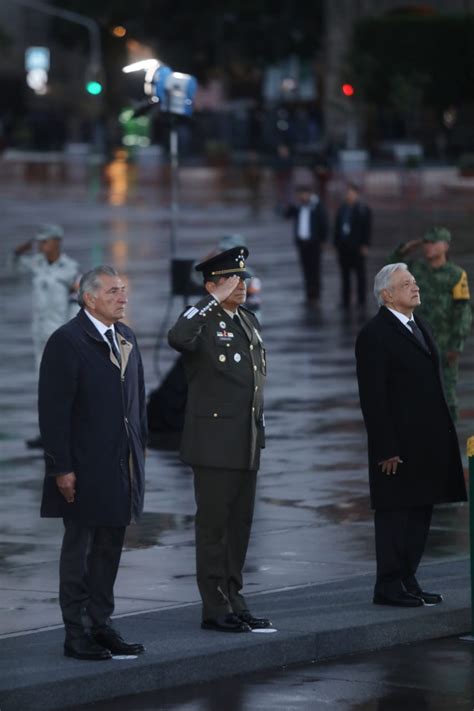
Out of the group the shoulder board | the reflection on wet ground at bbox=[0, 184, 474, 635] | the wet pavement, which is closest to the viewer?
the wet pavement

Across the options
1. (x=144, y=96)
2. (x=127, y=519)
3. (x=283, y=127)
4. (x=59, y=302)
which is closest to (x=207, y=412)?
(x=127, y=519)

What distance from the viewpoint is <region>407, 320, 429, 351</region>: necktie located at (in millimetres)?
11062

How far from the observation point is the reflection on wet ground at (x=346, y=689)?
909 centimetres

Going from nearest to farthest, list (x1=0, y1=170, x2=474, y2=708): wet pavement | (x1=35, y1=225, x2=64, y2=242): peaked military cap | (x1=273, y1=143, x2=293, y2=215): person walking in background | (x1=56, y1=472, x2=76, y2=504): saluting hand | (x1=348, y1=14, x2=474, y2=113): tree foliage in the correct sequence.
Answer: (x1=56, y1=472, x2=76, y2=504): saluting hand → (x1=0, y1=170, x2=474, y2=708): wet pavement → (x1=35, y1=225, x2=64, y2=242): peaked military cap → (x1=273, y1=143, x2=293, y2=215): person walking in background → (x1=348, y1=14, x2=474, y2=113): tree foliage

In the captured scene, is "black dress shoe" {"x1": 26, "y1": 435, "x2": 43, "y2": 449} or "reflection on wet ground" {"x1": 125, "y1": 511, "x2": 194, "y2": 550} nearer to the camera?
"reflection on wet ground" {"x1": 125, "y1": 511, "x2": 194, "y2": 550}

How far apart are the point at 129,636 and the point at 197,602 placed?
1181 millimetres

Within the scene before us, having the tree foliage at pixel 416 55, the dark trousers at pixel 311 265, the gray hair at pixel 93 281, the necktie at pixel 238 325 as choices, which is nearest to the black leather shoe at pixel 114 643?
the gray hair at pixel 93 281

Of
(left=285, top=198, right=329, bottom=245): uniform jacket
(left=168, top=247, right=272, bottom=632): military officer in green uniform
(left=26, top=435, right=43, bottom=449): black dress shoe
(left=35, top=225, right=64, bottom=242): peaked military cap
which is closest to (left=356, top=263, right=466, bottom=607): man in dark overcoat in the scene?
(left=168, top=247, right=272, bottom=632): military officer in green uniform

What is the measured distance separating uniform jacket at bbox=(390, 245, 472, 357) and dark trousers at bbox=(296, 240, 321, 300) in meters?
16.3

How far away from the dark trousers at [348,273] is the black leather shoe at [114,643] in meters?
20.6

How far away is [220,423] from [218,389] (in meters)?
0.17

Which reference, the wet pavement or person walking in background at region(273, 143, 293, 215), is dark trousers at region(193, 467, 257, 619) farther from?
person walking in background at region(273, 143, 293, 215)

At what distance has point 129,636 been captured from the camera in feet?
32.7

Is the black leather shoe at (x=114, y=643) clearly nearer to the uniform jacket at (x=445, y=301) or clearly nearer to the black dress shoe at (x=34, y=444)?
the uniform jacket at (x=445, y=301)
